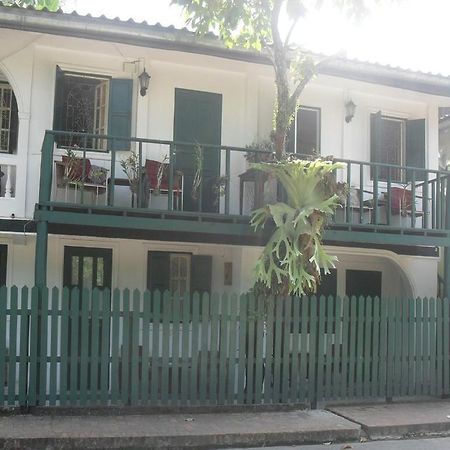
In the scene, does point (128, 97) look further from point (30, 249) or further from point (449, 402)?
point (449, 402)

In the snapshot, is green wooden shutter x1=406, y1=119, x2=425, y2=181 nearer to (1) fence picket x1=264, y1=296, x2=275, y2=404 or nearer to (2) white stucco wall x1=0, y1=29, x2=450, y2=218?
(2) white stucco wall x1=0, y1=29, x2=450, y2=218

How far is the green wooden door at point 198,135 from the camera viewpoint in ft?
32.0

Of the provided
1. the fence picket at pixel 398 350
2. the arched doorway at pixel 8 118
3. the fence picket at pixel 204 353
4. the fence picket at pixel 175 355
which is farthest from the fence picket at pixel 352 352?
the arched doorway at pixel 8 118

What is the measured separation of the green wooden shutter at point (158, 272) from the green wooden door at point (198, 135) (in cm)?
112

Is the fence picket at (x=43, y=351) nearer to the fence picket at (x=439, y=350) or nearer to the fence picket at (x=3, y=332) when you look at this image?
the fence picket at (x=3, y=332)

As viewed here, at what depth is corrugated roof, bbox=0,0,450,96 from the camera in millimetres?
8203

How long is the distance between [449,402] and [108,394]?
499cm

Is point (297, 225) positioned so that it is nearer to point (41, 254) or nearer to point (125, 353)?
point (125, 353)

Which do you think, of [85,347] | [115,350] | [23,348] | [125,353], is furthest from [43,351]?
[125,353]

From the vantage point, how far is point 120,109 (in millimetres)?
9500

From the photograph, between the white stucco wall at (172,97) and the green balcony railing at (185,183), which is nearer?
the green balcony railing at (185,183)

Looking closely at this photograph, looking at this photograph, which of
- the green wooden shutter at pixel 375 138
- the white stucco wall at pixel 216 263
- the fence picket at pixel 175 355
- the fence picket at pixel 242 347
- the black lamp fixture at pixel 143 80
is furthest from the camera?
the green wooden shutter at pixel 375 138

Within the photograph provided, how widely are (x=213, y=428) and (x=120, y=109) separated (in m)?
5.35

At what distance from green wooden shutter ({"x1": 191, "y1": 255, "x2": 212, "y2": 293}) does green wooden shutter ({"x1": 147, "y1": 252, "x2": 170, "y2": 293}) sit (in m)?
0.47
